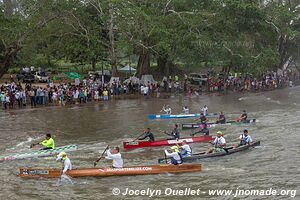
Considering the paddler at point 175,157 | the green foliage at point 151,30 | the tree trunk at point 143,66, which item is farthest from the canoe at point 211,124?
the tree trunk at point 143,66

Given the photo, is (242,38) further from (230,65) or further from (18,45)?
(18,45)

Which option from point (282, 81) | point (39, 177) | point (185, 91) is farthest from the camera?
point (282, 81)

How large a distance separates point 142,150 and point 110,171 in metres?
5.98

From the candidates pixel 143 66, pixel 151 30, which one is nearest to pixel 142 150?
pixel 151 30

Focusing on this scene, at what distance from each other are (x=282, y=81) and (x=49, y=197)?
5236cm

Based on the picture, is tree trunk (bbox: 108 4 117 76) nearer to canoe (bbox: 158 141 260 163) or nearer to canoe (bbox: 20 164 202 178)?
canoe (bbox: 158 141 260 163)

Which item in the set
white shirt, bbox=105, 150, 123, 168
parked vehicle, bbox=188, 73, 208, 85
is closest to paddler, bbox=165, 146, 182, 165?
white shirt, bbox=105, 150, 123, 168

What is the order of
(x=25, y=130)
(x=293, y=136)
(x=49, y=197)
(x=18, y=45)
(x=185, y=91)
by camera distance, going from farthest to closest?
(x=185, y=91)
(x=18, y=45)
(x=25, y=130)
(x=293, y=136)
(x=49, y=197)

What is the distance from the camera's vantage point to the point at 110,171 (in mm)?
21672

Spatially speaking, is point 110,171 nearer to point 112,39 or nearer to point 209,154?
point 209,154

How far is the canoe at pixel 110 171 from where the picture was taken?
21.4 metres

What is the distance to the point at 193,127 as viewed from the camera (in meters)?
33.8

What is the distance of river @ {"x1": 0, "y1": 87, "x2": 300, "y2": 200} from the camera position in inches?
801

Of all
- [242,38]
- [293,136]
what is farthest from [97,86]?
[293,136]
